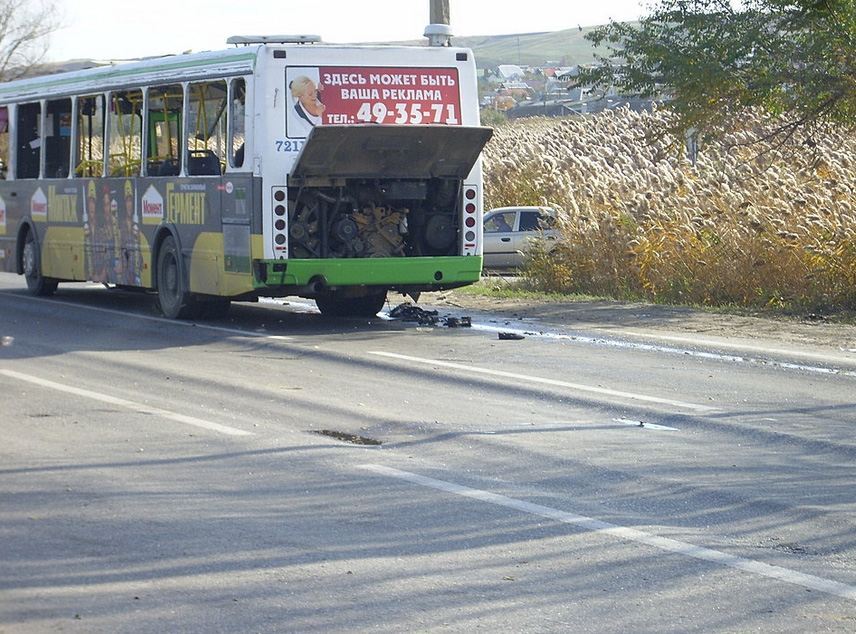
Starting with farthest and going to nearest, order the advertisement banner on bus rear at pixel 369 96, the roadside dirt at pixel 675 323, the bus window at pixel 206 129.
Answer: the bus window at pixel 206 129 < the advertisement banner on bus rear at pixel 369 96 < the roadside dirt at pixel 675 323

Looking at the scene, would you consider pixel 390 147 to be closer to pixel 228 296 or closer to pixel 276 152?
pixel 276 152

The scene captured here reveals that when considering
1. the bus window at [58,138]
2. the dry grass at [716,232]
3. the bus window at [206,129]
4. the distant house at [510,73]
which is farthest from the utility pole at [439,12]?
the distant house at [510,73]

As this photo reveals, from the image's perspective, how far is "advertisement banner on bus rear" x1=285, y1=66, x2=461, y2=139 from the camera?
54.5 feet

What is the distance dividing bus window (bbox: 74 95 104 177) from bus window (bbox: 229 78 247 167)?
3718mm

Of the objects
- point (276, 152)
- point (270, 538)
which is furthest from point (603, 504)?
point (276, 152)

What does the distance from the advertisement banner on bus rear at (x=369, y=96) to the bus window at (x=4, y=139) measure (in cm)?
800

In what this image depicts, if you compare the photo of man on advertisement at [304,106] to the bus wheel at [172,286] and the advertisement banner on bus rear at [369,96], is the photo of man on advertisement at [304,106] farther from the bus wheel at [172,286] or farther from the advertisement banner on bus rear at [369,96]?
the bus wheel at [172,286]

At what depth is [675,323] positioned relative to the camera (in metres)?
17.8

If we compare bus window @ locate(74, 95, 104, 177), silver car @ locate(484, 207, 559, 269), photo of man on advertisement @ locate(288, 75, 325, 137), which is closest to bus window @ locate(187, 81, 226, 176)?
photo of man on advertisement @ locate(288, 75, 325, 137)

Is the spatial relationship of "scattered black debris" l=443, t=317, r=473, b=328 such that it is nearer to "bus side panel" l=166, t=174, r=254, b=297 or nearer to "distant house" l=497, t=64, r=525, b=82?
"bus side panel" l=166, t=174, r=254, b=297

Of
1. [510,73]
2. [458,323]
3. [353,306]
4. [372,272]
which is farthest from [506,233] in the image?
[510,73]

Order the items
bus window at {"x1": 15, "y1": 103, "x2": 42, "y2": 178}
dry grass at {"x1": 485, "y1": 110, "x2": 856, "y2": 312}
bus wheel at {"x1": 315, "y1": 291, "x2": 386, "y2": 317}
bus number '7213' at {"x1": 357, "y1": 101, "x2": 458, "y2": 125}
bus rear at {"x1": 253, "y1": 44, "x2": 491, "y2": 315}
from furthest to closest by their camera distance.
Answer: bus window at {"x1": 15, "y1": 103, "x2": 42, "y2": 178}
dry grass at {"x1": 485, "y1": 110, "x2": 856, "y2": 312}
bus wheel at {"x1": 315, "y1": 291, "x2": 386, "y2": 317}
bus number '7213' at {"x1": 357, "y1": 101, "x2": 458, "y2": 125}
bus rear at {"x1": 253, "y1": 44, "x2": 491, "y2": 315}

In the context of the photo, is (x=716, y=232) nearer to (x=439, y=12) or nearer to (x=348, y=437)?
(x=439, y=12)

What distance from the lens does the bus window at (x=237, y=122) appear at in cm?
1677
